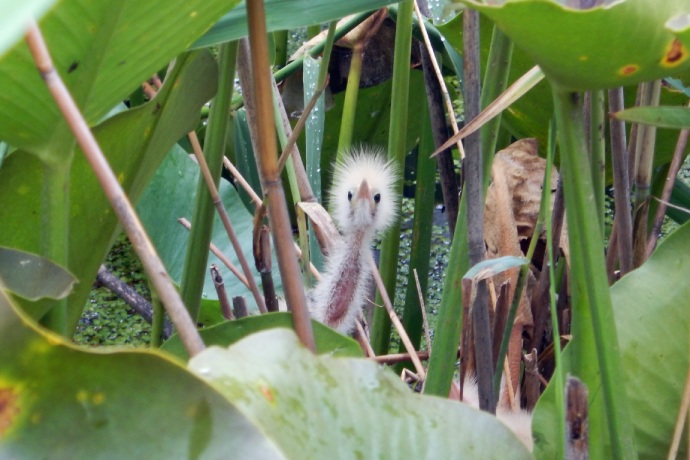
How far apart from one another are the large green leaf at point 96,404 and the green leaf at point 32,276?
3.3 inches

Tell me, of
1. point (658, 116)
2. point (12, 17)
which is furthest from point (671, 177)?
point (12, 17)

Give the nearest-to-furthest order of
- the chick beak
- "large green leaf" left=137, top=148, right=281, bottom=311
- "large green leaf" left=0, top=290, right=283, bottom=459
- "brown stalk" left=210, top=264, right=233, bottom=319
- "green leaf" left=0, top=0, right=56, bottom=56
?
"green leaf" left=0, top=0, right=56, bottom=56
"large green leaf" left=0, top=290, right=283, bottom=459
"brown stalk" left=210, top=264, right=233, bottom=319
the chick beak
"large green leaf" left=137, top=148, right=281, bottom=311

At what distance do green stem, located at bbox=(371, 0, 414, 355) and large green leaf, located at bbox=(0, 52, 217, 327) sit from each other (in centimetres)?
24

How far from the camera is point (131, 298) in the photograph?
1.03 m

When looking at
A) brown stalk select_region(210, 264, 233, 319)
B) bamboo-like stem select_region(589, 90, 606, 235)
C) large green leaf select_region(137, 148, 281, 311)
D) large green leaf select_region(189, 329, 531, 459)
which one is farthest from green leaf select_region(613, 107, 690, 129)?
large green leaf select_region(137, 148, 281, 311)

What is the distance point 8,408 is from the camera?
0.76ft

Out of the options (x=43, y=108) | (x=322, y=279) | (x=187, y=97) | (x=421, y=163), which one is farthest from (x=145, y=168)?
(x=421, y=163)

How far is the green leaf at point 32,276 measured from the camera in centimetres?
32

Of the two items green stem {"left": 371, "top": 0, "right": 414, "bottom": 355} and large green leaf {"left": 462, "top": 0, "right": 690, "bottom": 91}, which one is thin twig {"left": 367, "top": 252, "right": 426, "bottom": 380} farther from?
large green leaf {"left": 462, "top": 0, "right": 690, "bottom": 91}

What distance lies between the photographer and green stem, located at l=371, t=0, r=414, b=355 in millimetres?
721

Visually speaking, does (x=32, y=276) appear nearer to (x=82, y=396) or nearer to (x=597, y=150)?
(x=82, y=396)

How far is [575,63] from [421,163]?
72 cm

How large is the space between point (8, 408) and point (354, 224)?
695mm

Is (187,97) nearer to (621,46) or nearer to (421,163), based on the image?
(621,46)
